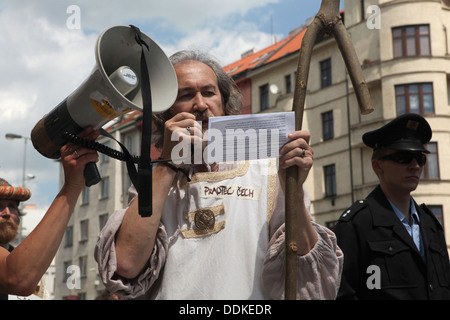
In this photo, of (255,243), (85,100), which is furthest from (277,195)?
(85,100)

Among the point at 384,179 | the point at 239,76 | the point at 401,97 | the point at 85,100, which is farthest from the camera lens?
the point at 239,76

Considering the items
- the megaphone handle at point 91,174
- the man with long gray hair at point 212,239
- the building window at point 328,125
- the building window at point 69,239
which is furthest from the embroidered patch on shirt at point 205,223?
the building window at point 69,239

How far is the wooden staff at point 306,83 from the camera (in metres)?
2.35

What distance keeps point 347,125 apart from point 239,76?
8.24 meters

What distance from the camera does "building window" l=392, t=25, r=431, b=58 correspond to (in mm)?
27359

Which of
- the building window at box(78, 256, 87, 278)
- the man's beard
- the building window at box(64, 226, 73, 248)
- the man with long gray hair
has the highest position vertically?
the building window at box(64, 226, 73, 248)

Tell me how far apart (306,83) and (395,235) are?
5.65 ft

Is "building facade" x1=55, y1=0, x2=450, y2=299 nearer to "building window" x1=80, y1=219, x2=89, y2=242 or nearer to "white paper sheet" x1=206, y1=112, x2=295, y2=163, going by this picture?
"building window" x1=80, y1=219, x2=89, y2=242

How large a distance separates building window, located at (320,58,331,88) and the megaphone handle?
93.2ft

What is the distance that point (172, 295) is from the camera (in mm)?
2619

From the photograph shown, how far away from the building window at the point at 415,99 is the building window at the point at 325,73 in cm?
386

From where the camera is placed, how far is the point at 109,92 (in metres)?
2.38

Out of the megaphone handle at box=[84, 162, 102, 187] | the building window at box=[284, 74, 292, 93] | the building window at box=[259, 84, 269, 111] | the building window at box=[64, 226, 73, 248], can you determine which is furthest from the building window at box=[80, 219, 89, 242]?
the megaphone handle at box=[84, 162, 102, 187]
